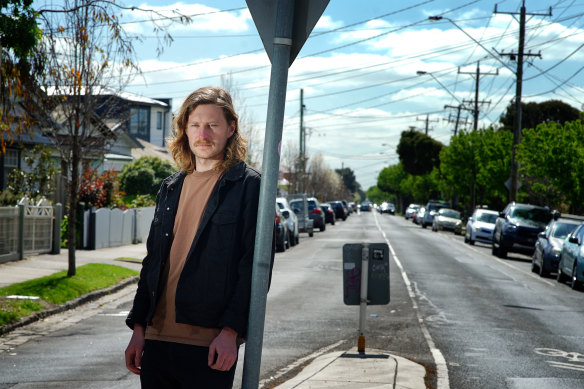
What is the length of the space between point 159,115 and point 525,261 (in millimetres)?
41918

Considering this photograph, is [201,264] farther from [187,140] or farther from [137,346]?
[187,140]

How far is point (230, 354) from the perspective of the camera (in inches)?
122


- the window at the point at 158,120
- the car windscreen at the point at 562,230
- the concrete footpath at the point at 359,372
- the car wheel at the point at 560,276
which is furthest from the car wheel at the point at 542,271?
the window at the point at 158,120

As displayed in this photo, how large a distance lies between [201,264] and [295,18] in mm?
1102

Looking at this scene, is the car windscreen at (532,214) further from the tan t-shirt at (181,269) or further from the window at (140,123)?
the window at (140,123)

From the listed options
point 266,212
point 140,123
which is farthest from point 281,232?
point 140,123

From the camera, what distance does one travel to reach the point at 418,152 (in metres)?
90.2

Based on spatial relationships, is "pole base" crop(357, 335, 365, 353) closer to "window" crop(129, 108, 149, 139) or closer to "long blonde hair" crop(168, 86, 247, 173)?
"long blonde hair" crop(168, 86, 247, 173)

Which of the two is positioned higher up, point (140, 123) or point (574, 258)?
point (140, 123)

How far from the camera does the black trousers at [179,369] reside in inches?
126

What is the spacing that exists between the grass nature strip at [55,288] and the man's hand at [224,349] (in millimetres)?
8016

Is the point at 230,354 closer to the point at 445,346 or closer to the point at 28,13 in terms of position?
the point at 445,346

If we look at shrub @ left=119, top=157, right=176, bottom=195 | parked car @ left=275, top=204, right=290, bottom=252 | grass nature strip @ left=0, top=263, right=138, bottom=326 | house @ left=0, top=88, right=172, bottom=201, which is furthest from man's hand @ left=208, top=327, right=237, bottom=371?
shrub @ left=119, top=157, right=176, bottom=195

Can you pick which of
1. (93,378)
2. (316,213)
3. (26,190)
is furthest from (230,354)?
(316,213)
